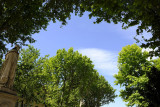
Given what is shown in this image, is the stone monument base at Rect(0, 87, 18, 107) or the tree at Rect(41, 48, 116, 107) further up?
the tree at Rect(41, 48, 116, 107)

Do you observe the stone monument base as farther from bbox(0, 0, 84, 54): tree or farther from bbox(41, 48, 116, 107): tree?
bbox(41, 48, 116, 107): tree

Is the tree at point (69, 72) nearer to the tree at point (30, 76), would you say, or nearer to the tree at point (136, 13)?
the tree at point (30, 76)

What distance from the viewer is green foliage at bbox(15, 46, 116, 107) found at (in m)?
18.9

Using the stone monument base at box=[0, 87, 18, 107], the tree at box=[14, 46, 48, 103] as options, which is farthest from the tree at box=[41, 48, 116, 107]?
the stone monument base at box=[0, 87, 18, 107]

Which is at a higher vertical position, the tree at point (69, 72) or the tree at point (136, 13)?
the tree at point (69, 72)

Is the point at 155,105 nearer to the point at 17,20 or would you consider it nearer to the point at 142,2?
the point at 142,2

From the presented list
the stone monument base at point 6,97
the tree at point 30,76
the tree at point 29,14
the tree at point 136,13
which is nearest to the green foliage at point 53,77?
the tree at point 30,76

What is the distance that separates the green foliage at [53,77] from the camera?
18934mm

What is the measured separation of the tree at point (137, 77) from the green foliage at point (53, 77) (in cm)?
743

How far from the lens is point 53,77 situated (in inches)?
945

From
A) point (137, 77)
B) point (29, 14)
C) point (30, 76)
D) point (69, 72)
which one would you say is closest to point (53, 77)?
point (69, 72)

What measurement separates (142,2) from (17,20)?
8699 millimetres

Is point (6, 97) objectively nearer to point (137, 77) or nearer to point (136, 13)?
point (136, 13)

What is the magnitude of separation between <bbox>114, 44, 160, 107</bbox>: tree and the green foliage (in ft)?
24.4
